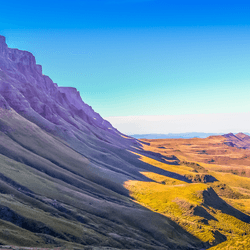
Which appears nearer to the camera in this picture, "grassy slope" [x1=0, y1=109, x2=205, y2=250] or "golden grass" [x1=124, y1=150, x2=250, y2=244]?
"grassy slope" [x1=0, y1=109, x2=205, y2=250]

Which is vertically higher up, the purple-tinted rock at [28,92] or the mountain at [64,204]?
the purple-tinted rock at [28,92]

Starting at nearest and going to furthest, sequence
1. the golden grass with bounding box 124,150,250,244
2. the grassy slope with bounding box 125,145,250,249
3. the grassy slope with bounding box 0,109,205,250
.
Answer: the grassy slope with bounding box 0,109,205,250 < the grassy slope with bounding box 125,145,250,249 < the golden grass with bounding box 124,150,250,244

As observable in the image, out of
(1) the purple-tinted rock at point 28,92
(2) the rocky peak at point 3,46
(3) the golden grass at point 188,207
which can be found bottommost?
(3) the golden grass at point 188,207

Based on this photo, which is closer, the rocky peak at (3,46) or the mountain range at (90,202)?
the mountain range at (90,202)

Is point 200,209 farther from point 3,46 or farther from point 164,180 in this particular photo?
point 3,46

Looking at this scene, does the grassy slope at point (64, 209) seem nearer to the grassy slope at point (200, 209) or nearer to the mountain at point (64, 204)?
the mountain at point (64, 204)

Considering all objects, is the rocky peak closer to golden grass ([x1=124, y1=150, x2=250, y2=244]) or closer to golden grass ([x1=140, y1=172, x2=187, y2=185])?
golden grass ([x1=140, y1=172, x2=187, y2=185])

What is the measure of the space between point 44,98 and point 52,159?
74.1 m

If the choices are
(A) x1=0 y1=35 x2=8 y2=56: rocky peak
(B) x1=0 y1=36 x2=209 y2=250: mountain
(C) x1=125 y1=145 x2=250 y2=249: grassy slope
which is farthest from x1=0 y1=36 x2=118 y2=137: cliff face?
Result: (C) x1=125 y1=145 x2=250 y2=249: grassy slope

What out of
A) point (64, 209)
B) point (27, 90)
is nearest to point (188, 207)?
point (64, 209)

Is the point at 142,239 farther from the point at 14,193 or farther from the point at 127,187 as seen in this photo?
the point at 127,187

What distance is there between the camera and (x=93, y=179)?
75500 mm

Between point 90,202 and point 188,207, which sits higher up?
point 90,202

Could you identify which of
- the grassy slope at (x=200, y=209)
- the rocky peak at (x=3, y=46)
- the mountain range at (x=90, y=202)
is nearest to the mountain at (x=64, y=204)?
the mountain range at (x=90, y=202)
